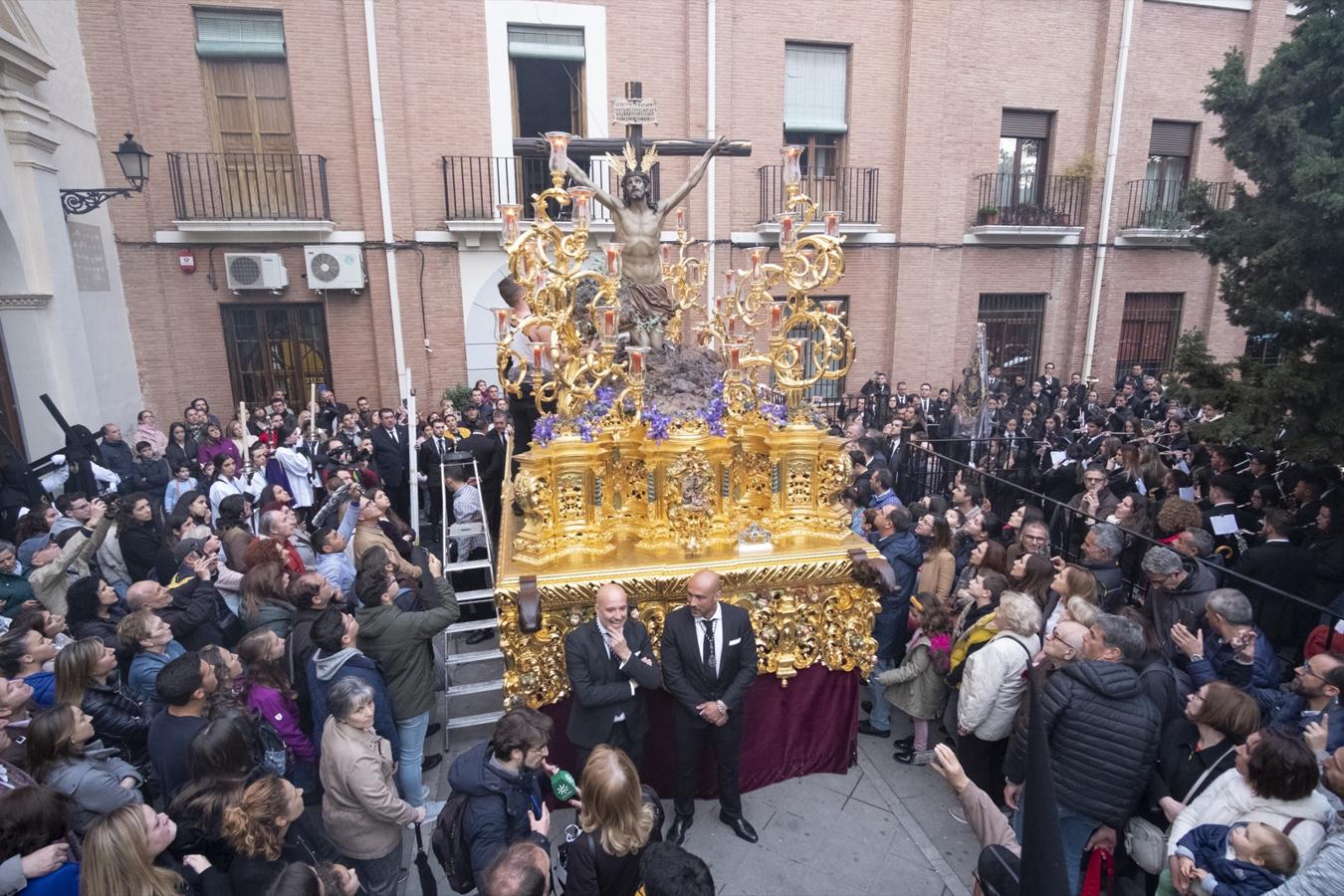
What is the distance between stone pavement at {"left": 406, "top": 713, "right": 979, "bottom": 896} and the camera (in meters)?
4.17

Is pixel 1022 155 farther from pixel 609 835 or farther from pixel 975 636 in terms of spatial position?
pixel 609 835

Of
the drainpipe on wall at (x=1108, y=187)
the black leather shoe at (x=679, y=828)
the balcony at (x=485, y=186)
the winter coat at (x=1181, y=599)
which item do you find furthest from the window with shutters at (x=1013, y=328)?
the black leather shoe at (x=679, y=828)

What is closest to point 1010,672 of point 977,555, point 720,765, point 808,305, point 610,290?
point 977,555

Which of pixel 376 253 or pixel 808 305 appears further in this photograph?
pixel 376 253

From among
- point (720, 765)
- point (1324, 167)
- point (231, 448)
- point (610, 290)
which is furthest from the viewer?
point (231, 448)

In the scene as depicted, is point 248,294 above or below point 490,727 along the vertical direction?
above

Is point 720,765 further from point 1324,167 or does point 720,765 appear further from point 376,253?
→ point 376,253

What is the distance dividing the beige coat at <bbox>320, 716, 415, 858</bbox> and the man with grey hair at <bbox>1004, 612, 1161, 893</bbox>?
287cm

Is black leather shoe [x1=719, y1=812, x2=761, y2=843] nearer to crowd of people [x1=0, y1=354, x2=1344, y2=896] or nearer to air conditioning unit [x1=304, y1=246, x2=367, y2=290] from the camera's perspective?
crowd of people [x1=0, y1=354, x2=1344, y2=896]

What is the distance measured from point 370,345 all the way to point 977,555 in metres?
11.9

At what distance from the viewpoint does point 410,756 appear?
15.0ft

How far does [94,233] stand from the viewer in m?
11.6

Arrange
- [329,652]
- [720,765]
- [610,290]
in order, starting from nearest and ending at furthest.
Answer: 1. [329,652]
2. [720,765]
3. [610,290]

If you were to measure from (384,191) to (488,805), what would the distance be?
1253 centimetres
